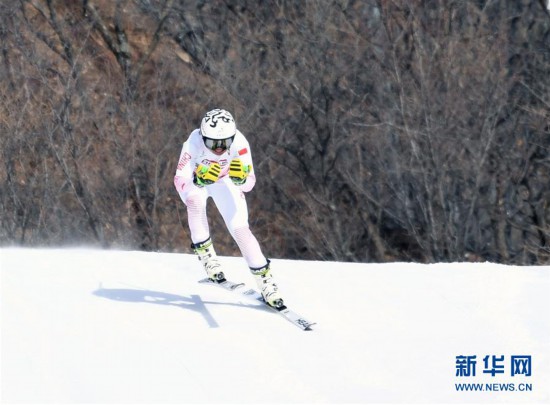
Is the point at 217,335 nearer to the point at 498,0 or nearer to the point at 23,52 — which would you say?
the point at 498,0

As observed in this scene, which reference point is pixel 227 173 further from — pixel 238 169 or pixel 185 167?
pixel 185 167

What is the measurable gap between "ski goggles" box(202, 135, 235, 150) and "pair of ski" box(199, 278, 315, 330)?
55.1 inches

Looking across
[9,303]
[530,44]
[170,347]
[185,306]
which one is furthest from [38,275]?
[530,44]

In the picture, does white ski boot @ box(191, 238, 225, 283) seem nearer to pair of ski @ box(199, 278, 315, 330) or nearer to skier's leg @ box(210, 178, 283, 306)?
pair of ski @ box(199, 278, 315, 330)

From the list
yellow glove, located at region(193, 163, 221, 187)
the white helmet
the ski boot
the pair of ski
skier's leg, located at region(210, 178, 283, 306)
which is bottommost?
the pair of ski

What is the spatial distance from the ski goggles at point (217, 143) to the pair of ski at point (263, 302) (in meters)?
1.40

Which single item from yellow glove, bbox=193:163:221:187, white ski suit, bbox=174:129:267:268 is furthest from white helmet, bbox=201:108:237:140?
yellow glove, bbox=193:163:221:187

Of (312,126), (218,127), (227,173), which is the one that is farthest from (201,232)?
(312,126)

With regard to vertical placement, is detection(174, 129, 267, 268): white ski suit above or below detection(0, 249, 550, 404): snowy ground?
above

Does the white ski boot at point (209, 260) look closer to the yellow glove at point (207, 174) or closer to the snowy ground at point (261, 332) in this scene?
the snowy ground at point (261, 332)

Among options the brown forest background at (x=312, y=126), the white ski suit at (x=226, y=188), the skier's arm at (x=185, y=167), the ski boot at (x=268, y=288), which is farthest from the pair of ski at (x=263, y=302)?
the brown forest background at (x=312, y=126)

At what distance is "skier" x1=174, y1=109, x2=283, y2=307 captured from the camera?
9031 mm

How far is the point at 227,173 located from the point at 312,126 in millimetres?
17176

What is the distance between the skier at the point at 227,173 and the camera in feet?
29.6
